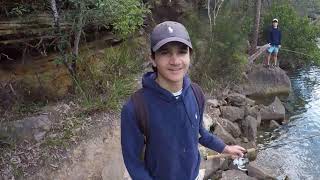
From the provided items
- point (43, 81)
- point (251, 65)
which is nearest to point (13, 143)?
point (43, 81)

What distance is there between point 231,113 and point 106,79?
3685 mm

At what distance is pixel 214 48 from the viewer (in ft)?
33.1

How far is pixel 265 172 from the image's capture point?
23.5 feet

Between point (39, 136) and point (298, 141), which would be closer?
point (39, 136)

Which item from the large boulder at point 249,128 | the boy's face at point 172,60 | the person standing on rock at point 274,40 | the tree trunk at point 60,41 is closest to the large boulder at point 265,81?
the person standing on rock at point 274,40

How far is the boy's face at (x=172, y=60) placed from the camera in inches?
85.8

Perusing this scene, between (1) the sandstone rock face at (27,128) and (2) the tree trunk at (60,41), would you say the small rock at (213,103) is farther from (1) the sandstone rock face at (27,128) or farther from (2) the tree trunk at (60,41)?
(1) the sandstone rock face at (27,128)

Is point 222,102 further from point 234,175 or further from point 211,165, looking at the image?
point 211,165

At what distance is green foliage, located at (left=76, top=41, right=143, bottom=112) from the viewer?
6.31 metres

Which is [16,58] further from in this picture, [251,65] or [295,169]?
[251,65]

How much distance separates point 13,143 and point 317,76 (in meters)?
13.0

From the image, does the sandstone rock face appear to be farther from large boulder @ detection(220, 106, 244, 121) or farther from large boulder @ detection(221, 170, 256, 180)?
large boulder @ detection(220, 106, 244, 121)

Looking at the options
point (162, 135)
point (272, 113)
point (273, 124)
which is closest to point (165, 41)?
point (162, 135)

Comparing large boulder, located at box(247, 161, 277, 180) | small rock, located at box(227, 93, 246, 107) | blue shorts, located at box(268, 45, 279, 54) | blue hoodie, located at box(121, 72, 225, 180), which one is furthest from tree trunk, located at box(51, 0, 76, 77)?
blue shorts, located at box(268, 45, 279, 54)
